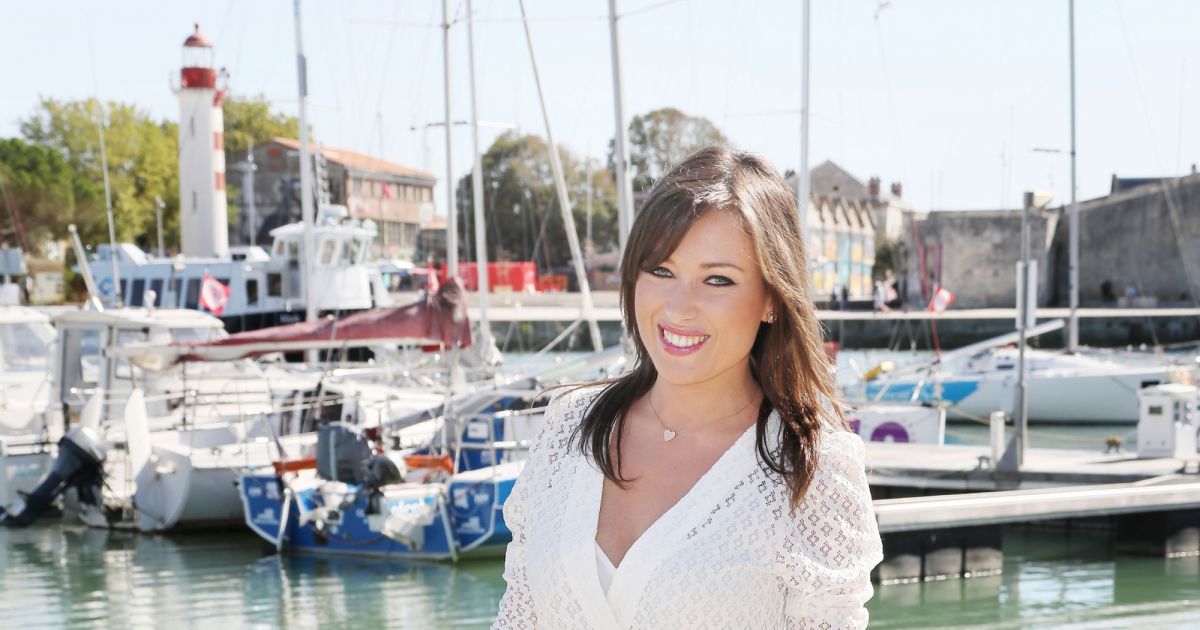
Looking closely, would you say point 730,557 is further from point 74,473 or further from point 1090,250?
point 1090,250

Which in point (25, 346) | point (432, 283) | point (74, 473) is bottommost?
→ point (74, 473)

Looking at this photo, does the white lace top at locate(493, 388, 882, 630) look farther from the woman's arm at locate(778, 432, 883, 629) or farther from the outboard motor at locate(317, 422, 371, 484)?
the outboard motor at locate(317, 422, 371, 484)

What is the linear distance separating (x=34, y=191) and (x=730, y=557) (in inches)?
2396

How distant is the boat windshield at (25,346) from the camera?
74.6 ft

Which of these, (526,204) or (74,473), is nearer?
(74,473)

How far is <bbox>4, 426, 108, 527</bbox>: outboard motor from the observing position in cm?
1719

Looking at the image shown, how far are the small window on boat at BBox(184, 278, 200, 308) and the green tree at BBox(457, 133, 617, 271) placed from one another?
119 ft

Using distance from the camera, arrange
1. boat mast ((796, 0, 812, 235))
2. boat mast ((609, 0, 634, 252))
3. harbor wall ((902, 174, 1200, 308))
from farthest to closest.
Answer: harbor wall ((902, 174, 1200, 308)) < boat mast ((796, 0, 812, 235)) < boat mast ((609, 0, 634, 252))

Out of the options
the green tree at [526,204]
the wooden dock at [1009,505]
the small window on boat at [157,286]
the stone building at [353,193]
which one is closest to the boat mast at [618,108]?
the wooden dock at [1009,505]

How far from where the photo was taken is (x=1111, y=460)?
603 inches

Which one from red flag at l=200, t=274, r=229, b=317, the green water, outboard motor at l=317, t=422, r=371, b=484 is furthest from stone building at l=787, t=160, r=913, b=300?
outboard motor at l=317, t=422, r=371, b=484

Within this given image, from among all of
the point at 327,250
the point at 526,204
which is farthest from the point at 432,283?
the point at 526,204

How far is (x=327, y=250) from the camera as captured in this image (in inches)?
1210

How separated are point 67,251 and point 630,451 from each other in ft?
212
